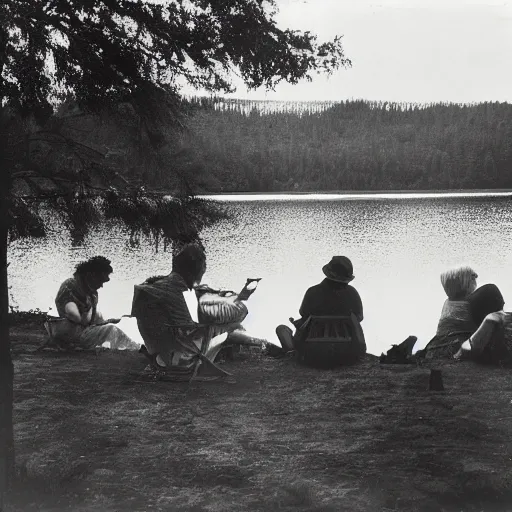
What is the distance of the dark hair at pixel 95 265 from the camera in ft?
24.9

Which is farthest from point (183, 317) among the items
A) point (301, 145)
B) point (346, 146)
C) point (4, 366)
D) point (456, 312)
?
point (346, 146)

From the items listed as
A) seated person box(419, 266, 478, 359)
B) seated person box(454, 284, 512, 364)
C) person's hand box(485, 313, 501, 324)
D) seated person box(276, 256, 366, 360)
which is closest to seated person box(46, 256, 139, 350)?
seated person box(276, 256, 366, 360)

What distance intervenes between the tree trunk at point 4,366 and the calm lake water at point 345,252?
2564mm

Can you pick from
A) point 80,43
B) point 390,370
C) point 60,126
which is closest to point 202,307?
point 390,370

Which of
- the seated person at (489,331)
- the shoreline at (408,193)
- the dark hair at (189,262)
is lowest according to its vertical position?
the seated person at (489,331)

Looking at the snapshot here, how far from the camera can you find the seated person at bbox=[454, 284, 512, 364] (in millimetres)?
7258

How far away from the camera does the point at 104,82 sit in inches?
199

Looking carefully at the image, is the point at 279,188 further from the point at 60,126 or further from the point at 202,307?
the point at 60,126

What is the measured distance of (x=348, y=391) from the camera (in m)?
6.73

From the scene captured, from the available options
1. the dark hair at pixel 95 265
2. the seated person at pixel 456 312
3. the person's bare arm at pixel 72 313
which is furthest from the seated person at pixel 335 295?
the person's bare arm at pixel 72 313

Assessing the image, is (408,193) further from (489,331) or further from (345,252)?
(345,252)

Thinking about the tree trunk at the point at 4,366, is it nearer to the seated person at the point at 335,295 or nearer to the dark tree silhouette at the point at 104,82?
the dark tree silhouette at the point at 104,82

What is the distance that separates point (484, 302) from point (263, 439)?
3114 millimetres

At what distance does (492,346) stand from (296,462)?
306 centimetres
